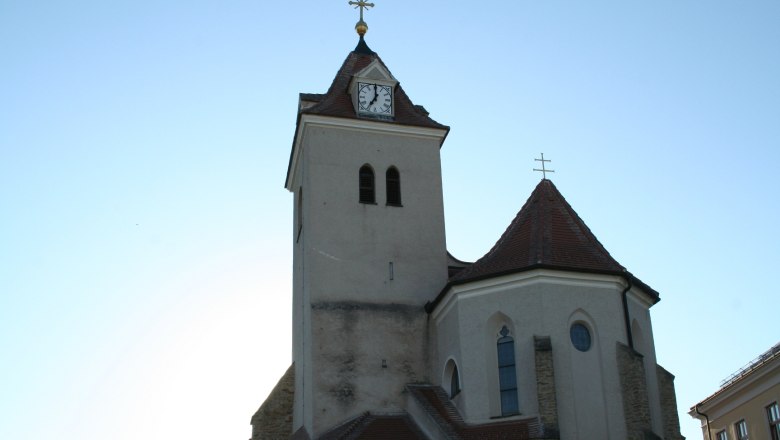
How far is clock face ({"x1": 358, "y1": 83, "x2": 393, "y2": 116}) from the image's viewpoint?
1241 inches

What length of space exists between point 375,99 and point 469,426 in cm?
1171

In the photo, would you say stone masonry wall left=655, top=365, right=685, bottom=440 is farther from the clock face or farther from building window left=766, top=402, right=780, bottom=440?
the clock face

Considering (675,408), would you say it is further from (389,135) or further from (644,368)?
(389,135)

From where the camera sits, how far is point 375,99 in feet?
104

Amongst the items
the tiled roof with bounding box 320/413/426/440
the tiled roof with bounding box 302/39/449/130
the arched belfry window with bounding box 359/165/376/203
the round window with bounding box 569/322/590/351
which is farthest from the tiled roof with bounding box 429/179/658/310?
the tiled roof with bounding box 302/39/449/130

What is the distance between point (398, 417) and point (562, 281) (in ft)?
19.3

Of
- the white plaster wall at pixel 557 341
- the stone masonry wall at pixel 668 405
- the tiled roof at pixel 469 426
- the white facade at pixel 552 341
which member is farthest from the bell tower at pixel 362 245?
the stone masonry wall at pixel 668 405

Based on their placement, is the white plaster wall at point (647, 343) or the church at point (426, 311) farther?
the white plaster wall at point (647, 343)

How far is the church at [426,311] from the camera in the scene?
24281 millimetres

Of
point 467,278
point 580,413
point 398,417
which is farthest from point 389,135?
point 580,413

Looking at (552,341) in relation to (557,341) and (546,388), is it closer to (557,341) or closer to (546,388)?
(557,341)

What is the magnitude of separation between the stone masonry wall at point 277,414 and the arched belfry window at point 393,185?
20.4ft

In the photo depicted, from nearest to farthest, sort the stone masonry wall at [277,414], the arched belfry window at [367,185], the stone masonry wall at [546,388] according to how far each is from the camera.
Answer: the stone masonry wall at [546,388]
the stone masonry wall at [277,414]
the arched belfry window at [367,185]

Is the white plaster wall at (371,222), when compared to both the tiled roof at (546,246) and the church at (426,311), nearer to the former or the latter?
the church at (426,311)
